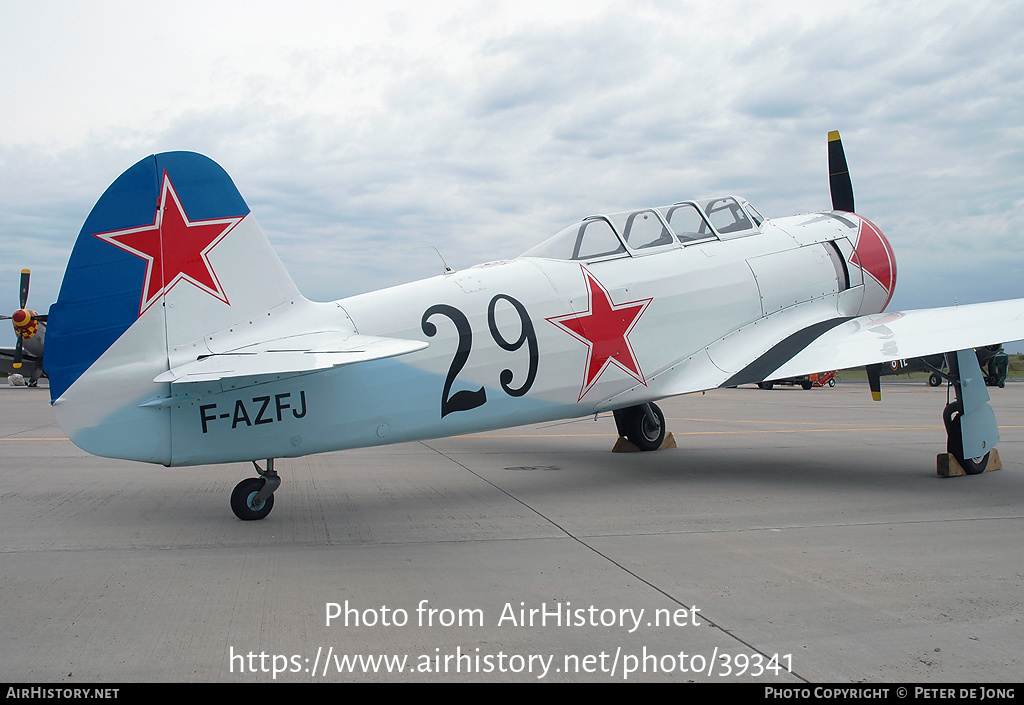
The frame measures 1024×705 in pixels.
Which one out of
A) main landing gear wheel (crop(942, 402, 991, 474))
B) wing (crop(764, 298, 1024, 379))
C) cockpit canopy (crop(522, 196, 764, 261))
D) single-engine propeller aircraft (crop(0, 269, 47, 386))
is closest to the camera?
wing (crop(764, 298, 1024, 379))

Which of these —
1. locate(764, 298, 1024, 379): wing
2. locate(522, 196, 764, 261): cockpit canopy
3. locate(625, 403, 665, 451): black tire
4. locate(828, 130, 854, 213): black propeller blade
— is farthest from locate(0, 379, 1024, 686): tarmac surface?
locate(828, 130, 854, 213): black propeller blade

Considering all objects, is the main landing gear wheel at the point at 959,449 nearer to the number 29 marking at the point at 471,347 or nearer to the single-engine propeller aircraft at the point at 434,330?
the single-engine propeller aircraft at the point at 434,330

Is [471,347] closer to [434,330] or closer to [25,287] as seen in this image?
[434,330]

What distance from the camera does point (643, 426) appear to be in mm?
11125

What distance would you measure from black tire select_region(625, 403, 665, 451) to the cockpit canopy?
294cm

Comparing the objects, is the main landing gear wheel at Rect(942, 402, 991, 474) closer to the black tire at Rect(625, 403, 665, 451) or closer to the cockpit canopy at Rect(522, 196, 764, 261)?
the cockpit canopy at Rect(522, 196, 764, 261)

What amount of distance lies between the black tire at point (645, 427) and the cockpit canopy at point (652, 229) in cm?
294

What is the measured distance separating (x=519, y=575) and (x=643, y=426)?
664 cm

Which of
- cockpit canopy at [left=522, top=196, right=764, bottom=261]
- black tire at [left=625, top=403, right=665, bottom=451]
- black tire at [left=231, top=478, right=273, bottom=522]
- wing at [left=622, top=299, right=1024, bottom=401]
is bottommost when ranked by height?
black tire at [left=625, top=403, right=665, bottom=451]

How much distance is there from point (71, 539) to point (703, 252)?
23.2ft

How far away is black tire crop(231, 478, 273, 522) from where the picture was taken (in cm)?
643

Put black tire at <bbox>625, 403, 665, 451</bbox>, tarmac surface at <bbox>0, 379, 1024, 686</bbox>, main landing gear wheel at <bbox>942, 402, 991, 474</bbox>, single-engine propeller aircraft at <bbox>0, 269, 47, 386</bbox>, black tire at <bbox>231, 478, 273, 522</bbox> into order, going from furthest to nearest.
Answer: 1. single-engine propeller aircraft at <bbox>0, 269, 47, 386</bbox>
2. black tire at <bbox>625, 403, 665, 451</bbox>
3. main landing gear wheel at <bbox>942, 402, 991, 474</bbox>
4. black tire at <bbox>231, 478, 273, 522</bbox>
5. tarmac surface at <bbox>0, 379, 1024, 686</bbox>
